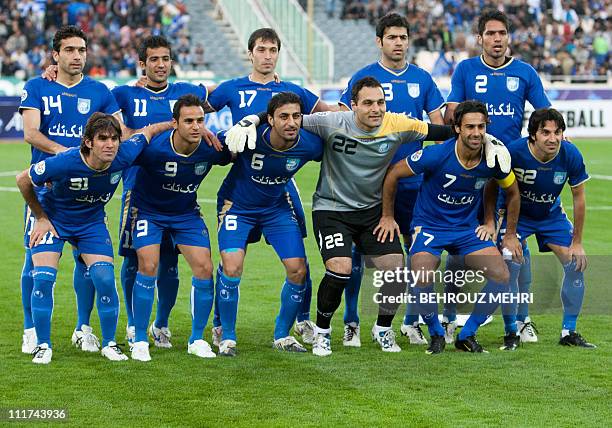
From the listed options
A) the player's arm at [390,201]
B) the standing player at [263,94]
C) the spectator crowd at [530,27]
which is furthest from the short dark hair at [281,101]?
the spectator crowd at [530,27]

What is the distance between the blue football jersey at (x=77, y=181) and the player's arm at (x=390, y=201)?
1882mm

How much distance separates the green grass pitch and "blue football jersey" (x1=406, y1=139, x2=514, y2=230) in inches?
41.0

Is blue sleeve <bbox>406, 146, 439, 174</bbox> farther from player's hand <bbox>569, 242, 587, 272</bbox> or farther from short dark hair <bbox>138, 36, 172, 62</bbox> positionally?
short dark hair <bbox>138, 36, 172, 62</bbox>

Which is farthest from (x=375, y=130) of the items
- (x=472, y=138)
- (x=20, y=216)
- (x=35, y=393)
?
(x=20, y=216)

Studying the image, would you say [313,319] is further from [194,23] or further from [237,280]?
[194,23]

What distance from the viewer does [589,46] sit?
36.2 meters

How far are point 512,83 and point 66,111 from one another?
364 centimetres

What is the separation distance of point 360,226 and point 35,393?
284cm

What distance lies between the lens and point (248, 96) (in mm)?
9391

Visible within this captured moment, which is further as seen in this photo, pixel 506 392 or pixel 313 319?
pixel 313 319

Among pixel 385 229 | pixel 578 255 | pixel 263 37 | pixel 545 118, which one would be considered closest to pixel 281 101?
pixel 263 37

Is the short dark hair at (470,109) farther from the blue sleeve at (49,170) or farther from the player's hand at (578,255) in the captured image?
the blue sleeve at (49,170)

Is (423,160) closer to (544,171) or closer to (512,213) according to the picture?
(512,213)

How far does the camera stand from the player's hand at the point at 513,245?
890 cm
